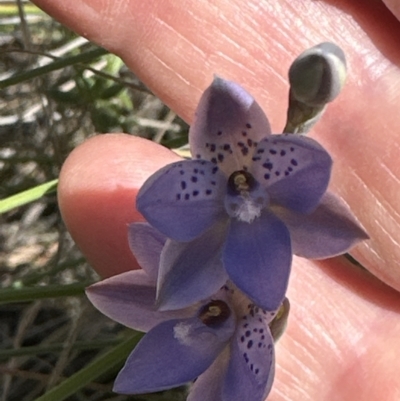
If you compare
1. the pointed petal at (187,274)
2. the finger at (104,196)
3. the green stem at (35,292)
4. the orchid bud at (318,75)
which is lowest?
the green stem at (35,292)

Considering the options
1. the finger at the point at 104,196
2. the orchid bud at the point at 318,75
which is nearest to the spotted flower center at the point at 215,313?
the orchid bud at the point at 318,75

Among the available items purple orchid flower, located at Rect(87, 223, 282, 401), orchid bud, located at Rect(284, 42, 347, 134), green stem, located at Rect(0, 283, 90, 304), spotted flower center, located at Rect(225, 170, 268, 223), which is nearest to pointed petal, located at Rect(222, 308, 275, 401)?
purple orchid flower, located at Rect(87, 223, 282, 401)

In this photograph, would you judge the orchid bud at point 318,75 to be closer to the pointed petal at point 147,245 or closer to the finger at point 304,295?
the pointed petal at point 147,245

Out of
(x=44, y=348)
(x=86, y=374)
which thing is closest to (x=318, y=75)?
(x=86, y=374)

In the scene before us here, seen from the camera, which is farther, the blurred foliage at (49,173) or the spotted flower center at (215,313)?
the blurred foliage at (49,173)

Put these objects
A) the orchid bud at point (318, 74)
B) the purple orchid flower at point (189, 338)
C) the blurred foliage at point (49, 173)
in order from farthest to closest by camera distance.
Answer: the blurred foliage at point (49, 173) < the purple orchid flower at point (189, 338) < the orchid bud at point (318, 74)

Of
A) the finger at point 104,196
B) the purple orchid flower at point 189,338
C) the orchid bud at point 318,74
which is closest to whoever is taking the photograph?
the orchid bud at point 318,74

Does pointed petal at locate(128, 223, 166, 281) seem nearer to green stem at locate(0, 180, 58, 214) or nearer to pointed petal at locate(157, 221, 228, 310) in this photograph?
pointed petal at locate(157, 221, 228, 310)
